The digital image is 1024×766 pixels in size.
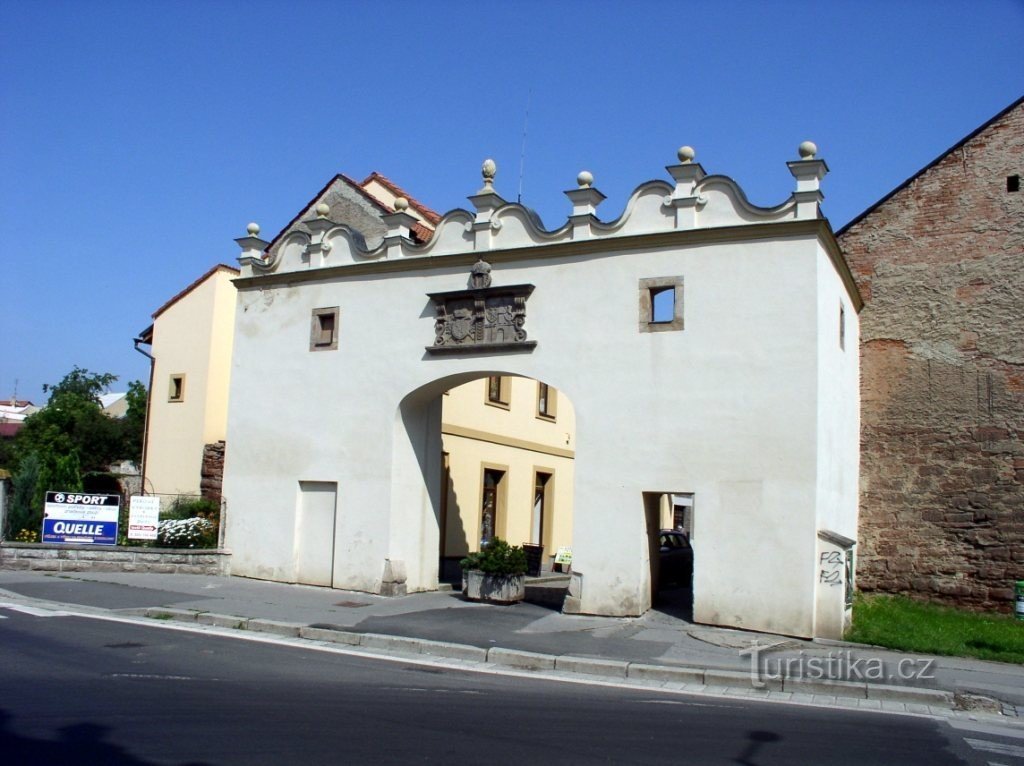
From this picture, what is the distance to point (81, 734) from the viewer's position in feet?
21.9

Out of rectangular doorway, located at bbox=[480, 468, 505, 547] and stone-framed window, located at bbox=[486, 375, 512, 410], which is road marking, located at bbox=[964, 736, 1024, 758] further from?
stone-framed window, located at bbox=[486, 375, 512, 410]

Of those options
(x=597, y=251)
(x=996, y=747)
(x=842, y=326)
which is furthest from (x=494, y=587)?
(x=996, y=747)

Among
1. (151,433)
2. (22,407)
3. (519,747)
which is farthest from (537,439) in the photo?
(22,407)

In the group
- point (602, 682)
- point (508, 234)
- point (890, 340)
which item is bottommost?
point (602, 682)

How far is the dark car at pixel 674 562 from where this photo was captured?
66.1ft

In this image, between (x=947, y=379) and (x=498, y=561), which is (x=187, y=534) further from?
(x=947, y=379)

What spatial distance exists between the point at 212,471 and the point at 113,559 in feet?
18.3

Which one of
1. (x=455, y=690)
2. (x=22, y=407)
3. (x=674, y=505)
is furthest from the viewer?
(x=22, y=407)

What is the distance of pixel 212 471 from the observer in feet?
79.7

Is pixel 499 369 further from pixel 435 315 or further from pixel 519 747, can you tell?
pixel 519 747

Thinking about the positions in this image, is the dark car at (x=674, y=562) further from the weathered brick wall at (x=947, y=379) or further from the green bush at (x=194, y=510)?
the green bush at (x=194, y=510)

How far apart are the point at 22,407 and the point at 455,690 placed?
333ft

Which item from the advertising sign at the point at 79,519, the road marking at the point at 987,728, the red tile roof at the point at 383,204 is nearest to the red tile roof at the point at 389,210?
the red tile roof at the point at 383,204

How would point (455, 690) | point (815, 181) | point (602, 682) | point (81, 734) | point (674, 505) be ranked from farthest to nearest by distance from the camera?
1. point (674, 505)
2. point (815, 181)
3. point (602, 682)
4. point (455, 690)
5. point (81, 734)
